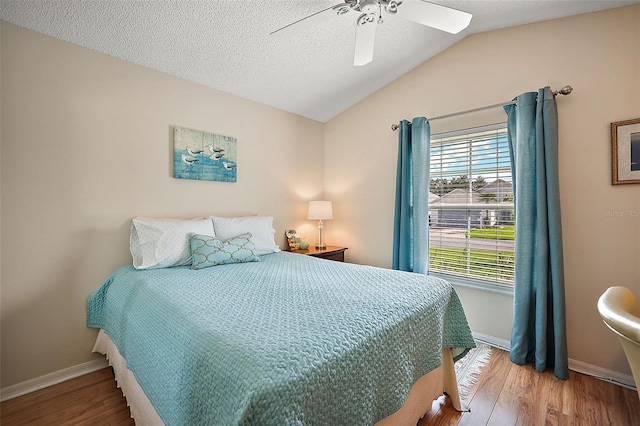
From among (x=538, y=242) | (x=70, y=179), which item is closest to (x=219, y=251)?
(x=70, y=179)

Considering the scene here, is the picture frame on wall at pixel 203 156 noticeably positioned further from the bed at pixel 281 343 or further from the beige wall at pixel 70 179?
the bed at pixel 281 343

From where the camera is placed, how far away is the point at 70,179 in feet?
6.51

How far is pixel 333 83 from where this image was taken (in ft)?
9.76

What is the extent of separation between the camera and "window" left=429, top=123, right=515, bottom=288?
97.3 inches

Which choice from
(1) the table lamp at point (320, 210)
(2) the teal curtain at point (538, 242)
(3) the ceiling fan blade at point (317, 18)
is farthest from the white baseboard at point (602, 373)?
(3) the ceiling fan blade at point (317, 18)

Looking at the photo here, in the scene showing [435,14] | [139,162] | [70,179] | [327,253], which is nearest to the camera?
[435,14]

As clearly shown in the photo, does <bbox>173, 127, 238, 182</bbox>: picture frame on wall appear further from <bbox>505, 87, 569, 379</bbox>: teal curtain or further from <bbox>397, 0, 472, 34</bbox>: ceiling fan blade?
→ <bbox>505, 87, 569, 379</bbox>: teal curtain

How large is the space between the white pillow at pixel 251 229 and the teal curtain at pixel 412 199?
1298mm

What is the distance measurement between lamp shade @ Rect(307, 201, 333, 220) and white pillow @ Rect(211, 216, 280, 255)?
0.70 meters

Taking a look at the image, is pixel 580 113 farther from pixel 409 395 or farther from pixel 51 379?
pixel 51 379

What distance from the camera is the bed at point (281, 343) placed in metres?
0.83

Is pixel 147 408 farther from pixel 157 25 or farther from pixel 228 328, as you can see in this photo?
pixel 157 25

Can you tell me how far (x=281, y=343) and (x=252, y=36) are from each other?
2.22 metres

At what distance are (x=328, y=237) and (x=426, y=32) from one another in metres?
2.49
